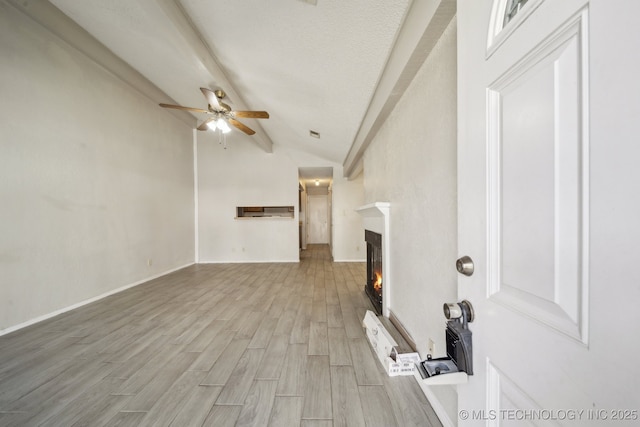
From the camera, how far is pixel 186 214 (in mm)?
5359

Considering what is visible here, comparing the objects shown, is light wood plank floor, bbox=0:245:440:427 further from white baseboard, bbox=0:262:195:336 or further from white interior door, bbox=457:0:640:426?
white interior door, bbox=457:0:640:426

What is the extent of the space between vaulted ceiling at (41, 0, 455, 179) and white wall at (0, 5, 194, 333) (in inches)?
23.2

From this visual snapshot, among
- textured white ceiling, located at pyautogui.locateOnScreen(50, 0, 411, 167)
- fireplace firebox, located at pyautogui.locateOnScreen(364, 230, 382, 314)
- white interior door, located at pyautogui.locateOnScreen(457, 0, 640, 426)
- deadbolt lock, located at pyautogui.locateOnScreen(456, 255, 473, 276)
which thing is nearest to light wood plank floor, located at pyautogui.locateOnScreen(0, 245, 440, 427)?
fireplace firebox, located at pyautogui.locateOnScreen(364, 230, 382, 314)

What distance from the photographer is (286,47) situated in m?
1.96

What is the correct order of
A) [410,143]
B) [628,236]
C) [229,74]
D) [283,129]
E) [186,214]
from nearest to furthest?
[628,236] → [410,143] → [229,74] → [283,129] → [186,214]

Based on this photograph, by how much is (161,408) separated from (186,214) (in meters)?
4.66

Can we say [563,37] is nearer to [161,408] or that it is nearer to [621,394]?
[621,394]

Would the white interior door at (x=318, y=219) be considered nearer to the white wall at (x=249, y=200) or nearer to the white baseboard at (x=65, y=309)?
the white wall at (x=249, y=200)

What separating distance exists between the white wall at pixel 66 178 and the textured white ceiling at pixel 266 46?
0.58 meters

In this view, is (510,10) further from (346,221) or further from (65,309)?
(346,221)

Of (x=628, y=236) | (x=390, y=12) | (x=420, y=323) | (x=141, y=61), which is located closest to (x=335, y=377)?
(x=420, y=323)

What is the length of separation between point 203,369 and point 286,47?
8.42ft

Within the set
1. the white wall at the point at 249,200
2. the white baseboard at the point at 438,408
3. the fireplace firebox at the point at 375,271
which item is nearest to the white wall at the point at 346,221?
the white wall at the point at 249,200

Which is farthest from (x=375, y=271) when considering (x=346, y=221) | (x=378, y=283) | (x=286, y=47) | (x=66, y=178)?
(x=66, y=178)
